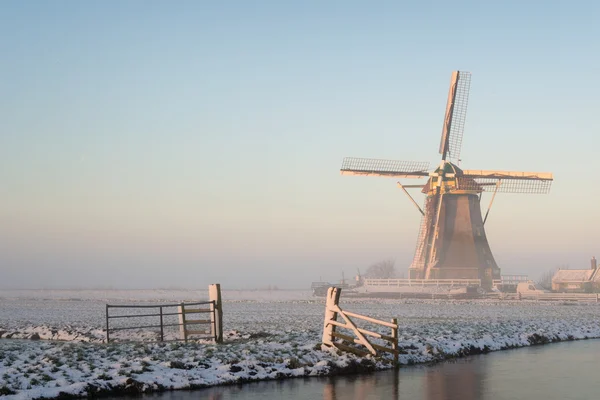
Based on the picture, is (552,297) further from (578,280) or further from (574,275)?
(574,275)

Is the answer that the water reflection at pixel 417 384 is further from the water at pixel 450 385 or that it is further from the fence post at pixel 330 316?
the fence post at pixel 330 316

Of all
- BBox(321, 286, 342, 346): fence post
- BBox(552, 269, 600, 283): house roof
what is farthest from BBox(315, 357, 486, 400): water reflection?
BBox(552, 269, 600, 283): house roof

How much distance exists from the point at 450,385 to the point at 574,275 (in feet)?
311

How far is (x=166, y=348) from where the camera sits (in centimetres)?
1945

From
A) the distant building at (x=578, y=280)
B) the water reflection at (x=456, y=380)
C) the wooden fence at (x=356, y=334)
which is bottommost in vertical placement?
the distant building at (x=578, y=280)

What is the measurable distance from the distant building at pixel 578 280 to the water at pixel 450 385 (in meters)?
79.6

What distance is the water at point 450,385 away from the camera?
543 inches

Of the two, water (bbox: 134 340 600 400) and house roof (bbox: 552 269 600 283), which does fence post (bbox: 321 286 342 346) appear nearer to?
water (bbox: 134 340 600 400)

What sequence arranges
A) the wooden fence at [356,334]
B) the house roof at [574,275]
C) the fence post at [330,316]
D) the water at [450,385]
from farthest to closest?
the house roof at [574,275] < the fence post at [330,316] < the wooden fence at [356,334] < the water at [450,385]

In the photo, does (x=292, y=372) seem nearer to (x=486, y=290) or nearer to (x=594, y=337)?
(x=594, y=337)

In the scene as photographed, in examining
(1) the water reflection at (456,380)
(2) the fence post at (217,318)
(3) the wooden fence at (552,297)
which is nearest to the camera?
(1) the water reflection at (456,380)

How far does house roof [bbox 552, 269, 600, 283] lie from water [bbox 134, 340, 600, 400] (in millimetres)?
86173

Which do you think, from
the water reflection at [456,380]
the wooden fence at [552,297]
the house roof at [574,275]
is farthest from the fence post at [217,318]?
the house roof at [574,275]

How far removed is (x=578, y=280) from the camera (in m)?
101
